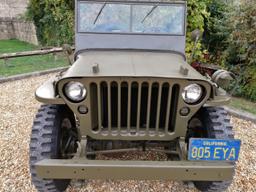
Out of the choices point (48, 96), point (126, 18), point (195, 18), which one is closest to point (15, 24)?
point (195, 18)

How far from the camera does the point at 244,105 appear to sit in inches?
228

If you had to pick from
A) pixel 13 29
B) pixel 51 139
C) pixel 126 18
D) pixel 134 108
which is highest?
pixel 126 18

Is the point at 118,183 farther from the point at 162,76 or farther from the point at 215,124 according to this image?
the point at 162,76

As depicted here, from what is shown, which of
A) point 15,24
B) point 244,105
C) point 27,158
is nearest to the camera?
point 27,158

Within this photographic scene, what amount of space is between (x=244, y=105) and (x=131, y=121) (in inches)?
157

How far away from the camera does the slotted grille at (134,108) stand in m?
2.36

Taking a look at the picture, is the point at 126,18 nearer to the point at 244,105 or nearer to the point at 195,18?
the point at 244,105

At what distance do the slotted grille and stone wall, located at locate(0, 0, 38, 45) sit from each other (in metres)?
15.0

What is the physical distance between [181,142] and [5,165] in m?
2.26

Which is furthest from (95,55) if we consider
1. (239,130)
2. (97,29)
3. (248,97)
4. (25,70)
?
(25,70)

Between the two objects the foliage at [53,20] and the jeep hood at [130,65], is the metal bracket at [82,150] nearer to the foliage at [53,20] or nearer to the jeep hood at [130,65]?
the jeep hood at [130,65]

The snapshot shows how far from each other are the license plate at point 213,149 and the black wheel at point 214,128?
0.42m

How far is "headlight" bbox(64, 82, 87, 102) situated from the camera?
234 centimetres

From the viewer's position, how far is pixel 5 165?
3.48 metres
